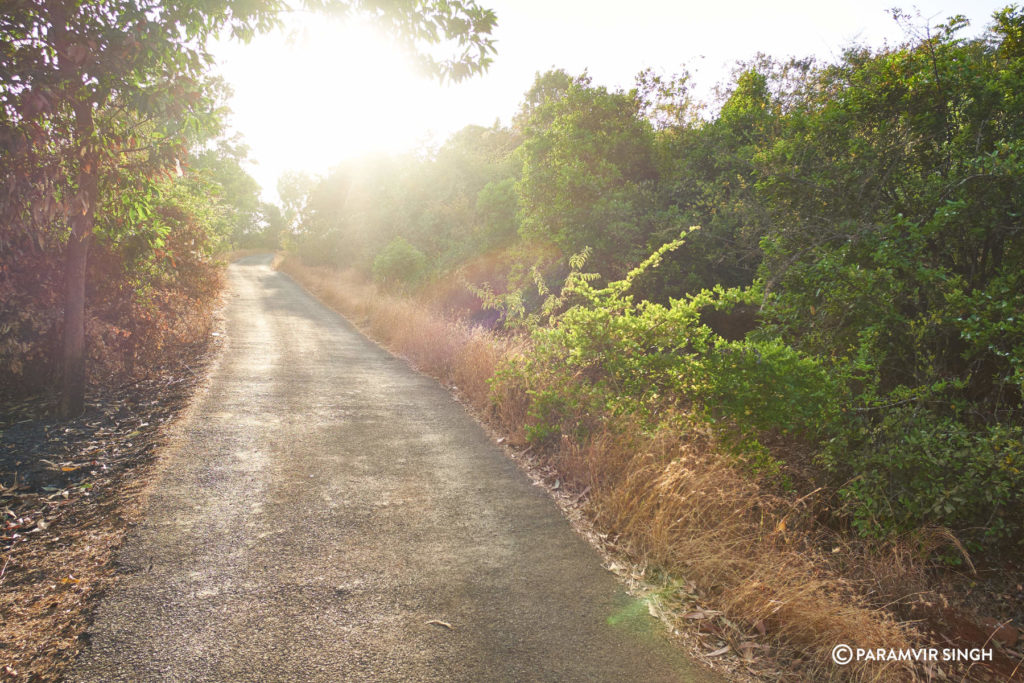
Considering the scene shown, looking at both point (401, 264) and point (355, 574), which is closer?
point (355, 574)

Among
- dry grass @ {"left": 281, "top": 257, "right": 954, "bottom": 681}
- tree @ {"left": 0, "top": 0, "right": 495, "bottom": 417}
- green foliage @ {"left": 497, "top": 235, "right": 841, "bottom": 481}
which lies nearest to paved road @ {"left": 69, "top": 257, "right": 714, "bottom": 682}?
dry grass @ {"left": 281, "top": 257, "right": 954, "bottom": 681}

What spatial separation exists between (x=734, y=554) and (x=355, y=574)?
2770 mm

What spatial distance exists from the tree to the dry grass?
4852 millimetres

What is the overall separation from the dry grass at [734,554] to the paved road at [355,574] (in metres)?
0.41

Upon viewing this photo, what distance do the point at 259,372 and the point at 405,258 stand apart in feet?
40.5

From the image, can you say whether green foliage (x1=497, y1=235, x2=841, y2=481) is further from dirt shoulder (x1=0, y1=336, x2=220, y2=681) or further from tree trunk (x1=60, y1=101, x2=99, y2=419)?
tree trunk (x1=60, y1=101, x2=99, y2=419)

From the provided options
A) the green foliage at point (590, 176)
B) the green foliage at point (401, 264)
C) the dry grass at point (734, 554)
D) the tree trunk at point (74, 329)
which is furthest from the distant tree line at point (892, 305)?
the green foliage at point (401, 264)

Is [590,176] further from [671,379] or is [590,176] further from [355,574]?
[355,574]

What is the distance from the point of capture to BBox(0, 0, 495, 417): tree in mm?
4742

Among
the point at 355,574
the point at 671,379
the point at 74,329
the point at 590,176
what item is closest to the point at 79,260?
the point at 74,329

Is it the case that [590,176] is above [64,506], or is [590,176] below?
above

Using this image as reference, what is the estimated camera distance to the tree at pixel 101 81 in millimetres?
4742

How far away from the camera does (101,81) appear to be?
5.18m

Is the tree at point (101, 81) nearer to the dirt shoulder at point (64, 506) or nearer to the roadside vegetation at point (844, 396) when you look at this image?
the dirt shoulder at point (64, 506)
